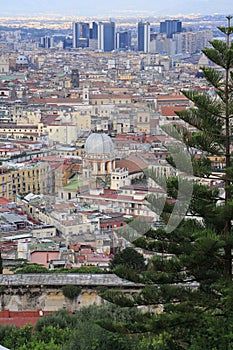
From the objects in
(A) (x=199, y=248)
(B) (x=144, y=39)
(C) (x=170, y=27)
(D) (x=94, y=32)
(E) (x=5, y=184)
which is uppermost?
(A) (x=199, y=248)

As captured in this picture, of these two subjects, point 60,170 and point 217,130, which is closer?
point 217,130

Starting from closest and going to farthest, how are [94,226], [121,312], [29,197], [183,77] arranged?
[121,312]
[94,226]
[29,197]
[183,77]

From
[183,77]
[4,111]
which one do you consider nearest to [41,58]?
[183,77]

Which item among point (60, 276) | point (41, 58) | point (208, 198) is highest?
point (208, 198)

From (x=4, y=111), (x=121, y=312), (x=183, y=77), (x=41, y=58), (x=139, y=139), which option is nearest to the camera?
(x=121, y=312)

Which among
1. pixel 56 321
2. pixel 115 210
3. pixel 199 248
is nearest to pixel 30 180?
pixel 115 210

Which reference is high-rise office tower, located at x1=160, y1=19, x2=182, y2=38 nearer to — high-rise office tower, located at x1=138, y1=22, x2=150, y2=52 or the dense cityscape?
high-rise office tower, located at x1=138, y1=22, x2=150, y2=52

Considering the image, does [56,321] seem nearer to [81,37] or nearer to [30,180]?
[30,180]

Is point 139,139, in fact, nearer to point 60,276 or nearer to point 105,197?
point 105,197
